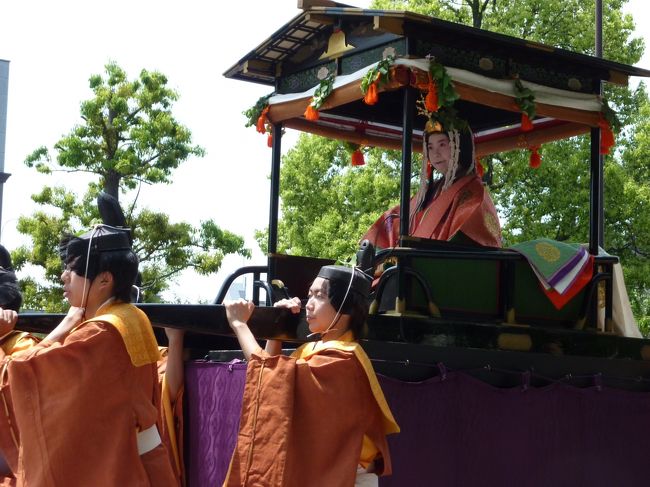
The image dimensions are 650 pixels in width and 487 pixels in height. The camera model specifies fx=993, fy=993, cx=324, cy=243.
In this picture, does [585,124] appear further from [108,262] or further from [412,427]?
[108,262]

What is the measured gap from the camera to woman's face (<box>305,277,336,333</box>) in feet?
15.7

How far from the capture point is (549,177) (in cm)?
1816

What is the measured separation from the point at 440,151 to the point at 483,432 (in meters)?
2.23

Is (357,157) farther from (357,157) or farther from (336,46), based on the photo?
(336,46)

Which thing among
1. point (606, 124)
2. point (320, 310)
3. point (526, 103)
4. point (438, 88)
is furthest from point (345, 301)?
point (606, 124)

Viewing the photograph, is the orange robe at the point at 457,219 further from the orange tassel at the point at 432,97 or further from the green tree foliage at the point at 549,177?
the green tree foliage at the point at 549,177

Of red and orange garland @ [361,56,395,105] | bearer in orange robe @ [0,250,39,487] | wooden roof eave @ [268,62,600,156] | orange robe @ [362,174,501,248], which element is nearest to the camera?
bearer in orange robe @ [0,250,39,487]

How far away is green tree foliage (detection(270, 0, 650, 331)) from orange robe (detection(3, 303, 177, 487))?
13.8 m

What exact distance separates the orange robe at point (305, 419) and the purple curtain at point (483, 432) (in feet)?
3.86

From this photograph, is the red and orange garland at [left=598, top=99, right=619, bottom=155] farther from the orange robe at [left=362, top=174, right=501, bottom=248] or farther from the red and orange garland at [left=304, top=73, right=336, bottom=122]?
the red and orange garland at [left=304, top=73, right=336, bottom=122]

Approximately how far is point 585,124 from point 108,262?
4304 mm

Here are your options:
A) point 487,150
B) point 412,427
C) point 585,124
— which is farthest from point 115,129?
point 412,427

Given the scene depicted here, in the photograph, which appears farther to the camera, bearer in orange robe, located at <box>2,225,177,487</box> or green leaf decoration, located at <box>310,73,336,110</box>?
green leaf decoration, located at <box>310,73,336,110</box>

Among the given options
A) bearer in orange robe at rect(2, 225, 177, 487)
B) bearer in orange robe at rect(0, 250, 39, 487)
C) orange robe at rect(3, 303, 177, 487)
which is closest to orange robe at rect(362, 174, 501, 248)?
bearer in orange robe at rect(0, 250, 39, 487)
